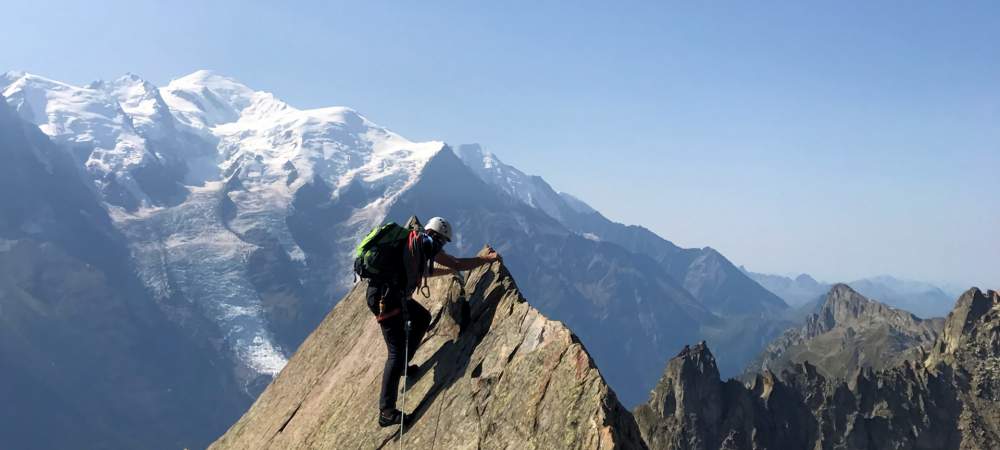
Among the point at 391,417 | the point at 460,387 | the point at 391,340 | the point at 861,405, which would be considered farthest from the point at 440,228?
the point at 861,405

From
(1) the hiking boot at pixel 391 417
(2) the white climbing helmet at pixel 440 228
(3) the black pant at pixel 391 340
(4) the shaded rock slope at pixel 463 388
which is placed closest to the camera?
(4) the shaded rock slope at pixel 463 388

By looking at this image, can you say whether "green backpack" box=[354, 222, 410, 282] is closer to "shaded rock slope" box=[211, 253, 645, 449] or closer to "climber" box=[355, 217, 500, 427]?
"climber" box=[355, 217, 500, 427]

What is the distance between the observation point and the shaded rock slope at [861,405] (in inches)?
5374

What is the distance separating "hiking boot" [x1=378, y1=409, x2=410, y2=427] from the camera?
16.4 metres

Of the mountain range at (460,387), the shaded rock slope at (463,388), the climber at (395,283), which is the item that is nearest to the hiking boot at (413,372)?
the mountain range at (460,387)

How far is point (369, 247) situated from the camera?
16547 mm

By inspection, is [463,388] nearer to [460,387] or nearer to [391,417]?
[460,387]

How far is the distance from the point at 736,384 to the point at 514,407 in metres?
159

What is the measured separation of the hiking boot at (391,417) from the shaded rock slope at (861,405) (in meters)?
120

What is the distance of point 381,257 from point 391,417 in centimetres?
401

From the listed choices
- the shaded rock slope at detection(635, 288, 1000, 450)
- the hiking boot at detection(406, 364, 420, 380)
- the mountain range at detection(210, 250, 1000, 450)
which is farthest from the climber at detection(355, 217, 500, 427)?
the shaded rock slope at detection(635, 288, 1000, 450)

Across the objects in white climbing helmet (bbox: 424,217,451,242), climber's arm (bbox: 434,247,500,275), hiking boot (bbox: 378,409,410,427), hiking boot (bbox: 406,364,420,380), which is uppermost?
white climbing helmet (bbox: 424,217,451,242)

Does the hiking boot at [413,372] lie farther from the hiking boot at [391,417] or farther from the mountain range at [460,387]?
the hiking boot at [391,417]

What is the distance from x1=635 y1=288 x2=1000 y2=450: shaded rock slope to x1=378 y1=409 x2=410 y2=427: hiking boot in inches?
4707
